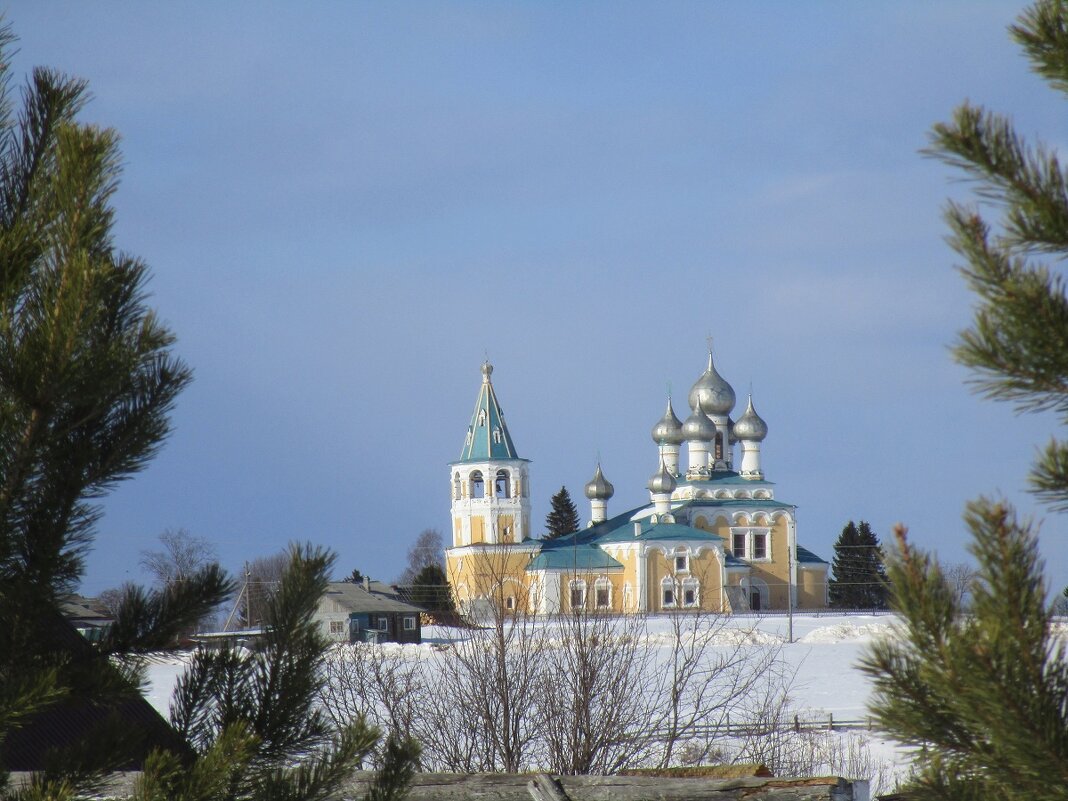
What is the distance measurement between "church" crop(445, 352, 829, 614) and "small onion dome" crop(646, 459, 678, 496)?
6 centimetres

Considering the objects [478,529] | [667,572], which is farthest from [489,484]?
[667,572]

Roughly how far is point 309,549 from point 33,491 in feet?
2.21

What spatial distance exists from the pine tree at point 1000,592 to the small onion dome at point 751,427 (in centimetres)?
5776

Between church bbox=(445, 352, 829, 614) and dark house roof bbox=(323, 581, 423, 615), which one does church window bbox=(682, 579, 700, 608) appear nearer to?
church bbox=(445, 352, 829, 614)

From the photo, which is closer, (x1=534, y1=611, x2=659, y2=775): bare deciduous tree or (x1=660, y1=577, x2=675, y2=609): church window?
(x1=534, y1=611, x2=659, y2=775): bare deciduous tree

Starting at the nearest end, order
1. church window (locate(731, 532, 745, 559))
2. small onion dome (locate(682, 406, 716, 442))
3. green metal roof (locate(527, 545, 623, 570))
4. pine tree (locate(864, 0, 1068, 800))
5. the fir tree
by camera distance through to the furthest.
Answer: pine tree (locate(864, 0, 1068, 800)) → green metal roof (locate(527, 545, 623, 570)) → the fir tree → church window (locate(731, 532, 745, 559)) → small onion dome (locate(682, 406, 716, 442))

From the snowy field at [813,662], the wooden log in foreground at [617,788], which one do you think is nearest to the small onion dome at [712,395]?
the snowy field at [813,662]

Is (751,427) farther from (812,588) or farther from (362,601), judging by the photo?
(362,601)

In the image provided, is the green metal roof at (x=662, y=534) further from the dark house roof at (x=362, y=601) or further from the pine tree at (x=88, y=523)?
the pine tree at (x=88, y=523)

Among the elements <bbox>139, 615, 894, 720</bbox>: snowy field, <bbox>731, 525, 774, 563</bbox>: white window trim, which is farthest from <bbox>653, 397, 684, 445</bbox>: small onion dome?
<bbox>139, 615, 894, 720</bbox>: snowy field

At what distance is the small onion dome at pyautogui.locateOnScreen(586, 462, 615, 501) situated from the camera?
60.7 metres

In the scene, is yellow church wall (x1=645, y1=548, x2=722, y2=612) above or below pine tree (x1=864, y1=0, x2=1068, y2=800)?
above

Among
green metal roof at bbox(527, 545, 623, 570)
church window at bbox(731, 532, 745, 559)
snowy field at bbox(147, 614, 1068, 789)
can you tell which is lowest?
Answer: snowy field at bbox(147, 614, 1068, 789)

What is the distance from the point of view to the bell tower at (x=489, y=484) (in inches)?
2216
